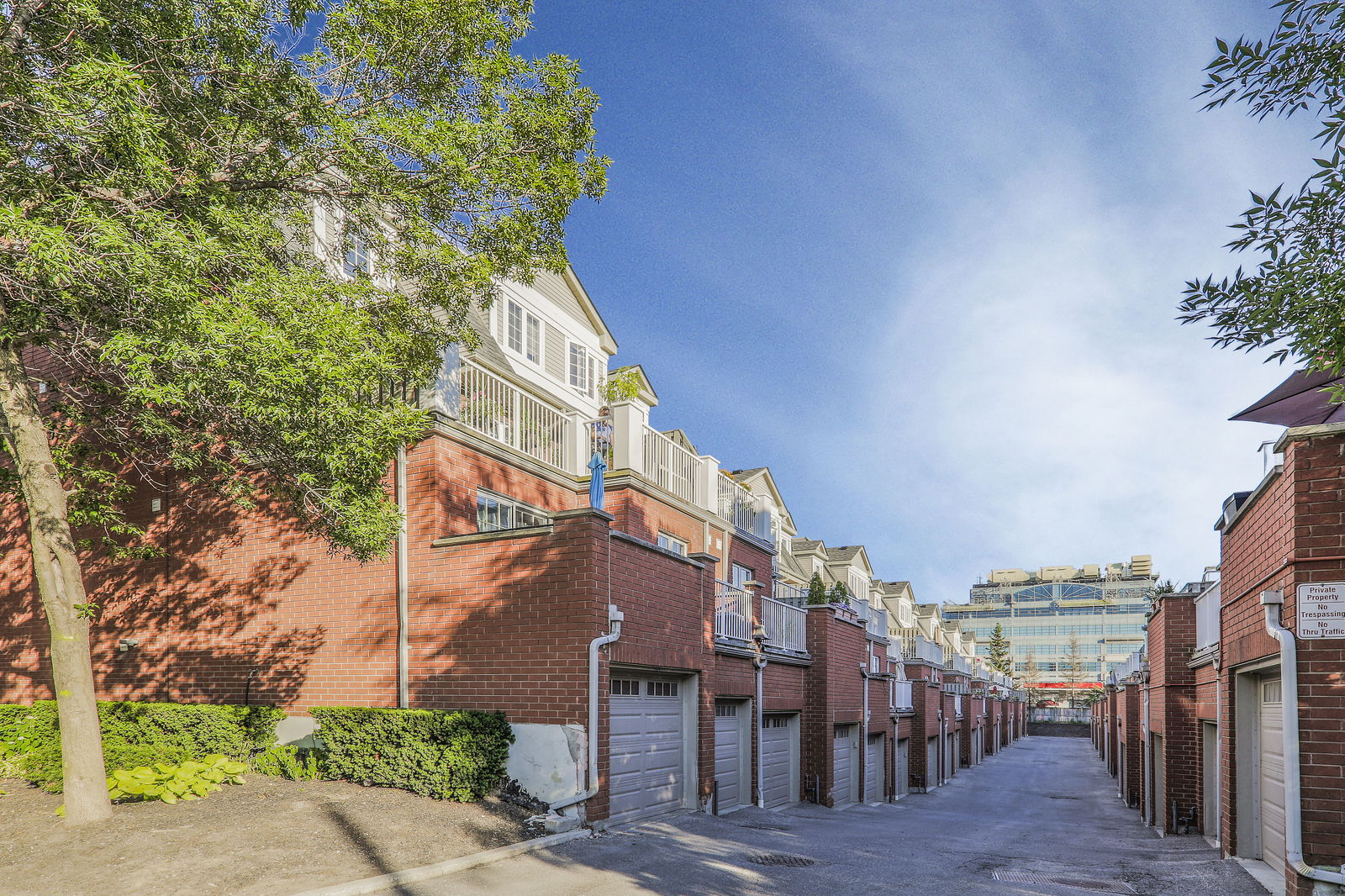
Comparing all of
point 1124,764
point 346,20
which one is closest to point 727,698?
point 346,20

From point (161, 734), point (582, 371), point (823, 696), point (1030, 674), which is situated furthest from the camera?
point (1030, 674)

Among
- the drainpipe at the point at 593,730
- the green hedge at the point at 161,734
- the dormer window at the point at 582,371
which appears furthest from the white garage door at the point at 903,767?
the green hedge at the point at 161,734

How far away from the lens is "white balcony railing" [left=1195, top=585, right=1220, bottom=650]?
1306 centimetres

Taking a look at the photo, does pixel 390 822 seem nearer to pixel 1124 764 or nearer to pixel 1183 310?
pixel 1183 310

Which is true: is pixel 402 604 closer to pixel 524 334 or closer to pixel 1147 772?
pixel 524 334

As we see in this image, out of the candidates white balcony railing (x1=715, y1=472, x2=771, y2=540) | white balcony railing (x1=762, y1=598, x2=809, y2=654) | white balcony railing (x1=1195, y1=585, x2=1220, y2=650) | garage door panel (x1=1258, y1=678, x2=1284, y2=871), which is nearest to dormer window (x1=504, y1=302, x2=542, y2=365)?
white balcony railing (x1=715, y1=472, x2=771, y2=540)

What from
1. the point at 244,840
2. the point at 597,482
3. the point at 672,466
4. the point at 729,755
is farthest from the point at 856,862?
the point at 672,466

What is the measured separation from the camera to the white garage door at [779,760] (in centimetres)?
1794

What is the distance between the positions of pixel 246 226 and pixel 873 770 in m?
21.2

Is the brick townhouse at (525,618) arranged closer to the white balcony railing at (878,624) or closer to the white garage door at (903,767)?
the white balcony railing at (878,624)

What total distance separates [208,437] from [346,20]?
551cm

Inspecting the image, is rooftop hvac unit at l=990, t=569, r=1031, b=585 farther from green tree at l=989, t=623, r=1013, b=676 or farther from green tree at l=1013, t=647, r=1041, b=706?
green tree at l=989, t=623, r=1013, b=676

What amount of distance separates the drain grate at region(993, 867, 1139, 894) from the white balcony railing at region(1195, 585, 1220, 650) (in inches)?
155

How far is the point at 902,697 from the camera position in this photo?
2852 centimetres
